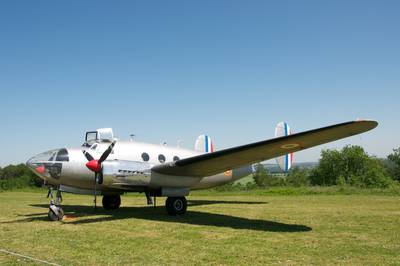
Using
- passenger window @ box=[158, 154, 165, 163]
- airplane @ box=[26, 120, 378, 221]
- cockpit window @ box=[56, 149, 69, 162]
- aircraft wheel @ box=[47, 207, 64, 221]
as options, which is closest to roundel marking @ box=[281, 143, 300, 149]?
airplane @ box=[26, 120, 378, 221]

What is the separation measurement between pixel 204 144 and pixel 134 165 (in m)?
7.39

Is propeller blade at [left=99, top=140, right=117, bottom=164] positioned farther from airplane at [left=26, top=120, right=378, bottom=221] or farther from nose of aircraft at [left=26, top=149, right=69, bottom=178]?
nose of aircraft at [left=26, top=149, right=69, bottom=178]

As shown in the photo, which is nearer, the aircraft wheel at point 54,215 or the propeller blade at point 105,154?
the aircraft wheel at point 54,215

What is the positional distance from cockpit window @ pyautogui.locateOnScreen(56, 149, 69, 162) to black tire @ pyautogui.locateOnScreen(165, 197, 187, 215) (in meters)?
3.95

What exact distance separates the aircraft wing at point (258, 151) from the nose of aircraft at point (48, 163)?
3176mm

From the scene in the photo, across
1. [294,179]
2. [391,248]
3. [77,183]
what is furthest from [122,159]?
[294,179]

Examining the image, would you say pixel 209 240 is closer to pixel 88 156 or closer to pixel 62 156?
pixel 88 156

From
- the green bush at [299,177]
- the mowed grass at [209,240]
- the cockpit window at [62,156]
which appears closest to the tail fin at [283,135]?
the mowed grass at [209,240]

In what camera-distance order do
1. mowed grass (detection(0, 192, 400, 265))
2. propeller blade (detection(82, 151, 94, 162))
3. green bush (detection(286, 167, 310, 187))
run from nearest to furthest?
mowed grass (detection(0, 192, 400, 265)), propeller blade (detection(82, 151, 94, 162)), green bush (detection(286, 167, 310, 187))

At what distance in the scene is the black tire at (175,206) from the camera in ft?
45.5

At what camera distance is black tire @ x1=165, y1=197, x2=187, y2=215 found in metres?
13.9

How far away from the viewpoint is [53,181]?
12.6 metres

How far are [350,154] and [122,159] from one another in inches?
2297

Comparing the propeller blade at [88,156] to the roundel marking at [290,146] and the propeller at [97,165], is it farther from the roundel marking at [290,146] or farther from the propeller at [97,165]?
the roundel marking at [290,146]
